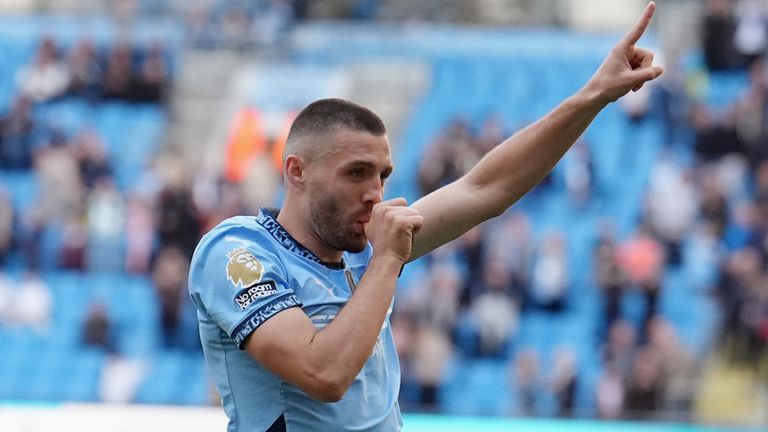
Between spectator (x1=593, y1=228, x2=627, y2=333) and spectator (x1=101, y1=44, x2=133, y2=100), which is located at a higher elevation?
spectator (x1=101, y1=44, x2=133, y2=100)

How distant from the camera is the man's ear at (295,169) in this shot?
4016mm

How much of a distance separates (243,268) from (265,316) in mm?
166

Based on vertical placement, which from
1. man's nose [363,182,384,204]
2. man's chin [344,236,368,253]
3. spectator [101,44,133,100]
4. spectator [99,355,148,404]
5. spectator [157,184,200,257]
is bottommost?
spectator [99,355,148,404]

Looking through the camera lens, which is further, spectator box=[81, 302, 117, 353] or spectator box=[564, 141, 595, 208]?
spectator box=[564, 141, 595, 208]

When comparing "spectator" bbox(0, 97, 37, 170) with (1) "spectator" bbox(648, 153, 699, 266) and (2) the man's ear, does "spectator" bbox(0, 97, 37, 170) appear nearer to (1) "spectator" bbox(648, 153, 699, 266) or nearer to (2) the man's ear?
(1) "spectator" bbox(648, 153, 699, 266)

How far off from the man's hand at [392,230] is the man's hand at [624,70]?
809 millimetres

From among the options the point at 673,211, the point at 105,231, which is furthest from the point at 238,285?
the point at 105,231

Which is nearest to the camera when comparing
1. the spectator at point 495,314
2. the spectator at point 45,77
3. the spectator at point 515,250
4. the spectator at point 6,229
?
the spectator at point 495,314

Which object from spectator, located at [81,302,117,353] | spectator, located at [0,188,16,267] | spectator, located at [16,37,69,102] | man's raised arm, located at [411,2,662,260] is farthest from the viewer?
spectator, located at [16,37,69,102]

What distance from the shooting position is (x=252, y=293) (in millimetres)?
3744

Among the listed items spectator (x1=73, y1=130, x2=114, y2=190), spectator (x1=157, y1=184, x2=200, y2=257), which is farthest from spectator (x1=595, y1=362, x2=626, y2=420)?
spectator (x1=73, y1=130, x2=114, y2=190)

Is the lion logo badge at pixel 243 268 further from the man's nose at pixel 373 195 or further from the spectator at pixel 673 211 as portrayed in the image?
the spectator at pixel 673 211

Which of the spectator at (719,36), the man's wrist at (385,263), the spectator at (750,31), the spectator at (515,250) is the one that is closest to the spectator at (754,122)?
the spectator at (750,31)

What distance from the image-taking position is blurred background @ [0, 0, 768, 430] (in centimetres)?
1330
